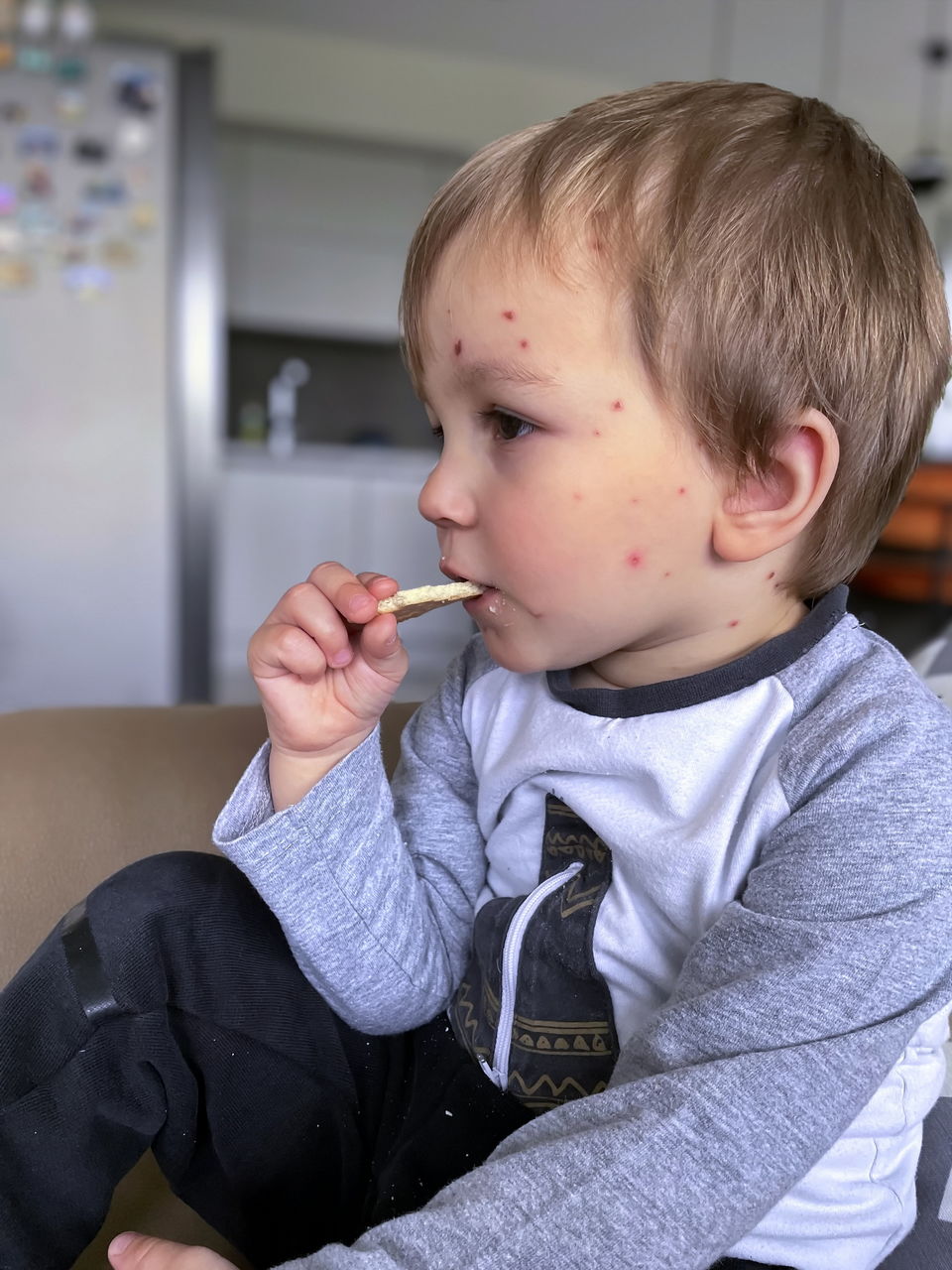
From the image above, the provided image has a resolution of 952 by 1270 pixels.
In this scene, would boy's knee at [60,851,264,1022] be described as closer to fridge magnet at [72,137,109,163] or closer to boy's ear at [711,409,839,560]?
boy's ear at [711,409,839,560]

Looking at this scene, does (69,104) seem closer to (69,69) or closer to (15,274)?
(69,69)

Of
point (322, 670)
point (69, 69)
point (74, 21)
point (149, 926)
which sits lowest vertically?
point (149, 926)

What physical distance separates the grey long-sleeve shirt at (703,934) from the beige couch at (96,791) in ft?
0.92

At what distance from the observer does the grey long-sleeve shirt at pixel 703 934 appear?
18.9 inches

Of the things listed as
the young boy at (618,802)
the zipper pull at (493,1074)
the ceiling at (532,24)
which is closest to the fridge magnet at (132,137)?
the ceiling at (532,24)

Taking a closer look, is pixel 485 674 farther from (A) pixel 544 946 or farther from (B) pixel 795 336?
(B) pixel 795 336

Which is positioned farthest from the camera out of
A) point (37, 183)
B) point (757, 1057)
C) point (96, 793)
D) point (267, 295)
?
point (267, 295)

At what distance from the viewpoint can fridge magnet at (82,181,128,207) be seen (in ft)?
10.2

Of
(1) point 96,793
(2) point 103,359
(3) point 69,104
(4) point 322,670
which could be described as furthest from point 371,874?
(3) point 69,104

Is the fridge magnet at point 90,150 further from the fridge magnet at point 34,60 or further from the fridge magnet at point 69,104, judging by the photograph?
the fridge magnet at point 34,60

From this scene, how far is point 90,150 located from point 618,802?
10.0ft

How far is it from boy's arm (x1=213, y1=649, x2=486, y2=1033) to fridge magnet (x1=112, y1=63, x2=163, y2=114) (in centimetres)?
295

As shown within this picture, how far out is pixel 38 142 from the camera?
3068mm

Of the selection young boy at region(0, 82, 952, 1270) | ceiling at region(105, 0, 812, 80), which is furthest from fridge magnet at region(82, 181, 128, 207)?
young boy at region(0, 82, 952, 1270)
